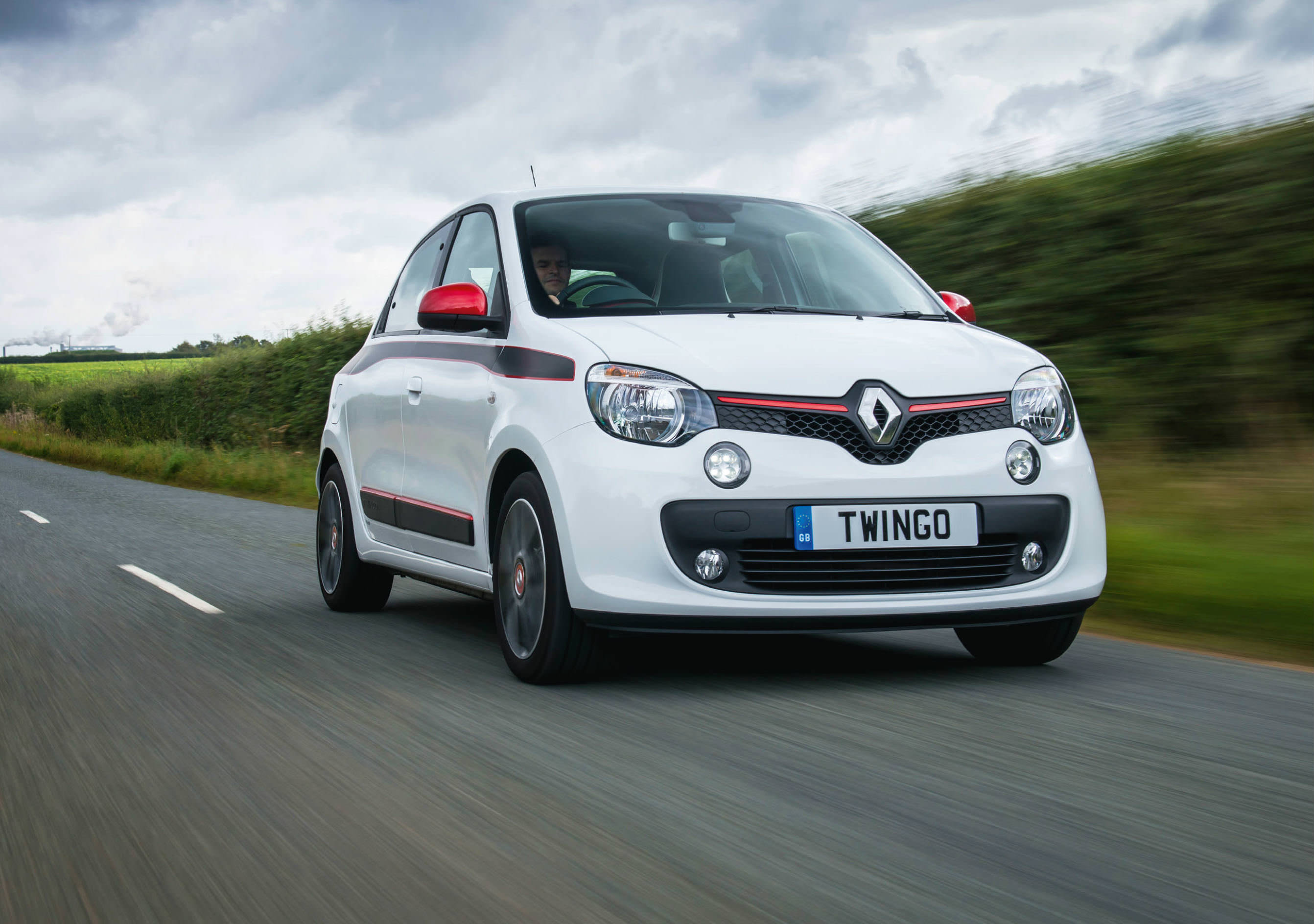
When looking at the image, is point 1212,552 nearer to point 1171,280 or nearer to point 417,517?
point 1171,280

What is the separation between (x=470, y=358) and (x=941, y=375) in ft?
5.96

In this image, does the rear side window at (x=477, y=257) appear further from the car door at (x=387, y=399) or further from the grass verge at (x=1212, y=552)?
the grass verge at (x=1212, y=552)

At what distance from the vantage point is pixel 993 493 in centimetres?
465

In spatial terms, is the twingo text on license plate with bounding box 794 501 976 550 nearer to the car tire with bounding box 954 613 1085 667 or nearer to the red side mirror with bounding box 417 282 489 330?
the car tire with bounding box 954 613 1085 667

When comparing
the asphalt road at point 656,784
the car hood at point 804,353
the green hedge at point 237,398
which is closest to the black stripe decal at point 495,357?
the car hood at point 804,353

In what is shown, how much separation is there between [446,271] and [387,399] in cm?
62

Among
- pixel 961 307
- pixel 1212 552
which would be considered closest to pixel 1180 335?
pixel 1212 552

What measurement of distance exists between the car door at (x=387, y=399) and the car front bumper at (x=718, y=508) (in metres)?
1.90

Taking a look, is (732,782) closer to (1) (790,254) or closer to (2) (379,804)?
(2) (379,804)

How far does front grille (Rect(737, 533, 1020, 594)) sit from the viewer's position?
4.52 m

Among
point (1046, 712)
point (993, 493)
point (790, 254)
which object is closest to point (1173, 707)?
point (1046, 712)

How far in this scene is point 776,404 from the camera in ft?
14.8

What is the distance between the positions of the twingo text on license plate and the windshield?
1063 millimetres

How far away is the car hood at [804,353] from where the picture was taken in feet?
15.0
